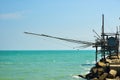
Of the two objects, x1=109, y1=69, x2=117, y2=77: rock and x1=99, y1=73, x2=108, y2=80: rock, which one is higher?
x1=109, y1=69, x2=117, y2=77: rock

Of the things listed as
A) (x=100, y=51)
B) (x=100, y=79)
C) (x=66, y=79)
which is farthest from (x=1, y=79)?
(x=100, y=79)

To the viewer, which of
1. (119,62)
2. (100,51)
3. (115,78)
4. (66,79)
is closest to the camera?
(115,78)

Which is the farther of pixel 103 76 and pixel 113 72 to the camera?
pixel 103 76

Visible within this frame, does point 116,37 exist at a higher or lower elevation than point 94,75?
higher

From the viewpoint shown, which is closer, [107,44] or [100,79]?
[100,79]

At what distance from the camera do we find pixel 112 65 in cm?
Result: 4831

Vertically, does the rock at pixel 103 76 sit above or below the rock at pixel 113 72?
below

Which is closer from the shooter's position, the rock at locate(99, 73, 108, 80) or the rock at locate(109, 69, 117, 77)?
the rock at locate(109, 69, 117, 77)

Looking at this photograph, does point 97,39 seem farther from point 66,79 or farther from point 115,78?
point 115,78

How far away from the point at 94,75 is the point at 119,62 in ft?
11.2

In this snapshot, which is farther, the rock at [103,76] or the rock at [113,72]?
the rock at [103,76]

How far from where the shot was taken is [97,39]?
195ft

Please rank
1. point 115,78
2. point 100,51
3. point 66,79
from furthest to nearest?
point 100,51 → point 66,79 → point 115,78

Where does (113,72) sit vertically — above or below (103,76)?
above
